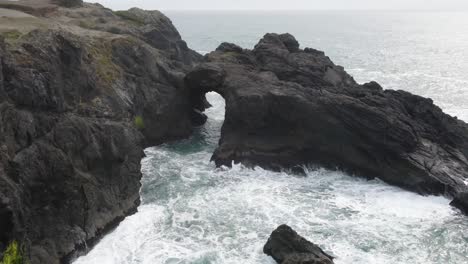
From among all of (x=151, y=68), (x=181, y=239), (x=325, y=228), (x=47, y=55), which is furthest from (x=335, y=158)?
(x=47, y=55)

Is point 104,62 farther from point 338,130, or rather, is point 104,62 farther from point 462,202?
point 462,202

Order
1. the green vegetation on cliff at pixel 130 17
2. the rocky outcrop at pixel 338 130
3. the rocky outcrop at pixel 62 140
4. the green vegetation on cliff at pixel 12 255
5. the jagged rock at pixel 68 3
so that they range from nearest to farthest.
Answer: the green vegetation on cliff at pixel 12 255, the rocky outcrop at pixel 62 140, the rocky outcrop at pixel 338 130, the jagged rock at pixel 68 3, the green vegetation on cliff at pixel 130 17

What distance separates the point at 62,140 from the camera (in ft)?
96.4

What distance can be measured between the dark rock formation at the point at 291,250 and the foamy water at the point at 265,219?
0.76 metres

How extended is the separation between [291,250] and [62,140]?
53.6 feet

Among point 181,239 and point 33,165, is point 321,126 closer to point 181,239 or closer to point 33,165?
point 181,239

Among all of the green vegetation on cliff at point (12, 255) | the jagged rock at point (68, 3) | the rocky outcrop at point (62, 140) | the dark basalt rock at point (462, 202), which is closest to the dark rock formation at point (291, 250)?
the rocky outcrop at point (62, 140)

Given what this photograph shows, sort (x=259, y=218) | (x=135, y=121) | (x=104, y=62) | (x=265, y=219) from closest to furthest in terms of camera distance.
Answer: (x=265, y=219) < (x=259, y=218) < (x=135, y=121) < (x=104, y=62)

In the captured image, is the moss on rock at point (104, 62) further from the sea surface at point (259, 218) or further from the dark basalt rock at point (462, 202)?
the dark basalt rock at point (462, 202)

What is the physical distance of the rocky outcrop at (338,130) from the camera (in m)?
39.4

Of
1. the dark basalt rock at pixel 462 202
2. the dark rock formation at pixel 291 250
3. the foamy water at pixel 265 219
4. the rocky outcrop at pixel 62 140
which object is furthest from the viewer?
the dark basalt rock at pixel 462 202

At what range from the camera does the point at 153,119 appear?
47969 millimetres

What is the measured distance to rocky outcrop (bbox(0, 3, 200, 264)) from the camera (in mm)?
25219

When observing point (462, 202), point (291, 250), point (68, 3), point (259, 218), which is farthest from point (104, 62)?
point (462, 202)
